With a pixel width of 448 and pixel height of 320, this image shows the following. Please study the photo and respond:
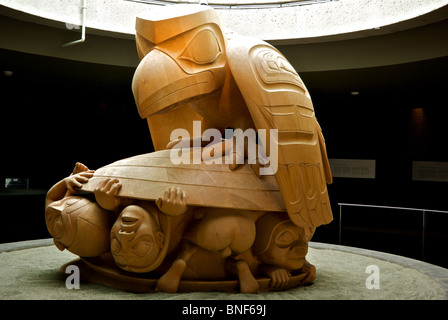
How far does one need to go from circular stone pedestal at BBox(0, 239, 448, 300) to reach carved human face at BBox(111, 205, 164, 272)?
25cm

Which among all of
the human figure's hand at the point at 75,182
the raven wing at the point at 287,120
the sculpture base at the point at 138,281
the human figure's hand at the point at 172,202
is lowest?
the sculpture base at the point at 138,281

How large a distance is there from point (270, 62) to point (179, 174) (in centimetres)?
112

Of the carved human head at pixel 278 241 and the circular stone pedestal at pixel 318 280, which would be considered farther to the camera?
the carved human head at pixel 278 241

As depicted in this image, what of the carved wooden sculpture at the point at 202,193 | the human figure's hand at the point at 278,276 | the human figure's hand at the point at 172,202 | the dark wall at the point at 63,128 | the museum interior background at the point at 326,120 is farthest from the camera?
the dark wall at the point at 63,128

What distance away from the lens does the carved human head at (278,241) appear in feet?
10.8

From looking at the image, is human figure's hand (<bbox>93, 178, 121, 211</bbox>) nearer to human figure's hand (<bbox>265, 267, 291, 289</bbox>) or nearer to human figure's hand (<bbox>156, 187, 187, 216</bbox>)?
human figure's hand (<bbox>156, 187, 187, 216</bbox>)

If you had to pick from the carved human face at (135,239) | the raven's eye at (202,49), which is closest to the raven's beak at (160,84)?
the raven's eye at (202,49)

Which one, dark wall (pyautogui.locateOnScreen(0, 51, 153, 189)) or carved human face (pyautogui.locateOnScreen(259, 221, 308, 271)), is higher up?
dark wall (pyautogui.locateOnScreen(0, 51, 153, 189))

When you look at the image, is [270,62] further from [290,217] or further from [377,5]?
[377,5]

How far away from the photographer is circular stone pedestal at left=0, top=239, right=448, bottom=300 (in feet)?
9.75

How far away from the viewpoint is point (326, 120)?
8555 millimetres

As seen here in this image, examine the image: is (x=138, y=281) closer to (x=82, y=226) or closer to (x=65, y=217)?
(x=82, y=226)

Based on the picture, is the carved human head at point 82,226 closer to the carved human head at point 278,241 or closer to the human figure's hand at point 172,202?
the human figure's hand at point 172,202

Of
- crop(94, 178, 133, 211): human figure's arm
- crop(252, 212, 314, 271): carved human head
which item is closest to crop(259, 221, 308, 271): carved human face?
crop(252, 212, 314, 271): carved human head
